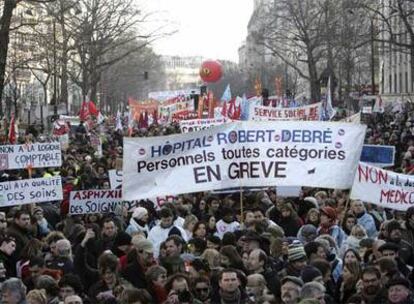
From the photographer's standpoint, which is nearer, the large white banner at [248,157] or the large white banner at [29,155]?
the large white banner at [248,157]

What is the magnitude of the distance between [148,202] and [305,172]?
11.3 ft

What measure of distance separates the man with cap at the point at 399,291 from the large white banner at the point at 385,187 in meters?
4.31

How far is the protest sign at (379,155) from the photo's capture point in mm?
14828

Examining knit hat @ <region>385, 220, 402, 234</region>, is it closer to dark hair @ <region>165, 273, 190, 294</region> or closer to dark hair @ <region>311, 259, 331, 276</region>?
dark hair @ <region>311, 259, 331, 276</region>

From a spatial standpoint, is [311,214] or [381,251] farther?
[311,214]

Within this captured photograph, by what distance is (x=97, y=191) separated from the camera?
12961 mm

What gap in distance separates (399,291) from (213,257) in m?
2.37

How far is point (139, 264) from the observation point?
9.20 metres

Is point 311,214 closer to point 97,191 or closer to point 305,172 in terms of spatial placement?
point 305,172

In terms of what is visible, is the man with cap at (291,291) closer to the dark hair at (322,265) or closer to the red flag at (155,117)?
the dark hair at (322,265)

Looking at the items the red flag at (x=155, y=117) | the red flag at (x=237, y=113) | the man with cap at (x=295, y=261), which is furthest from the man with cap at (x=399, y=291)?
the red flag at (x=155, y=117)

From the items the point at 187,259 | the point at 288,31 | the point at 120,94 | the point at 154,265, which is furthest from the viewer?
the point at 120,94

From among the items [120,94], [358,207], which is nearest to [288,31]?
[120,94]

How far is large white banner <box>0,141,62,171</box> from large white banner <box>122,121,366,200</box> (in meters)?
4.58
